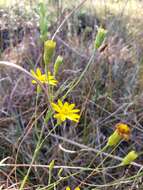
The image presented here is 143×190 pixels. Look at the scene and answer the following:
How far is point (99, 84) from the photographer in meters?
1.32

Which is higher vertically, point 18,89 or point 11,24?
point 11,24

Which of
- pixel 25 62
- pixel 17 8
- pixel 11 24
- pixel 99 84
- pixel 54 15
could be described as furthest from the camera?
pixel 17 8

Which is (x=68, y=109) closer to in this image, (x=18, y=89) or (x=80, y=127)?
(x=80, y=127)

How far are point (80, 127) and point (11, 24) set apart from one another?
653 mm

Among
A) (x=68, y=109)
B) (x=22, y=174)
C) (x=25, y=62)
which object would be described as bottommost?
(x=22, y=174)

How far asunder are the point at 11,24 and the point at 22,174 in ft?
2.67

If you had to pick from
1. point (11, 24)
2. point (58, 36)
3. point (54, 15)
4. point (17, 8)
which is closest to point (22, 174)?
point (58, 36)

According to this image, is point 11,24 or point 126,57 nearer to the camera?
point 126,57

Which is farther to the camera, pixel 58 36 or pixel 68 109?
pixel 58 36

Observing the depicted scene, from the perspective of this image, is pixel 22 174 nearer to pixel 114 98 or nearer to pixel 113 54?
pixel 114 98

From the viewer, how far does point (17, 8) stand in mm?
1898

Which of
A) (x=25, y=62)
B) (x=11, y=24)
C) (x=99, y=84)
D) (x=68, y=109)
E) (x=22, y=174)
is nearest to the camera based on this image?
(x=68, y=109)

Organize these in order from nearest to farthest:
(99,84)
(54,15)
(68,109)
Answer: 1. (68,109)
2. (99,84)
3. (54,15)

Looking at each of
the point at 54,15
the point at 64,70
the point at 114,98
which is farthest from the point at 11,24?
the point at 114,98
